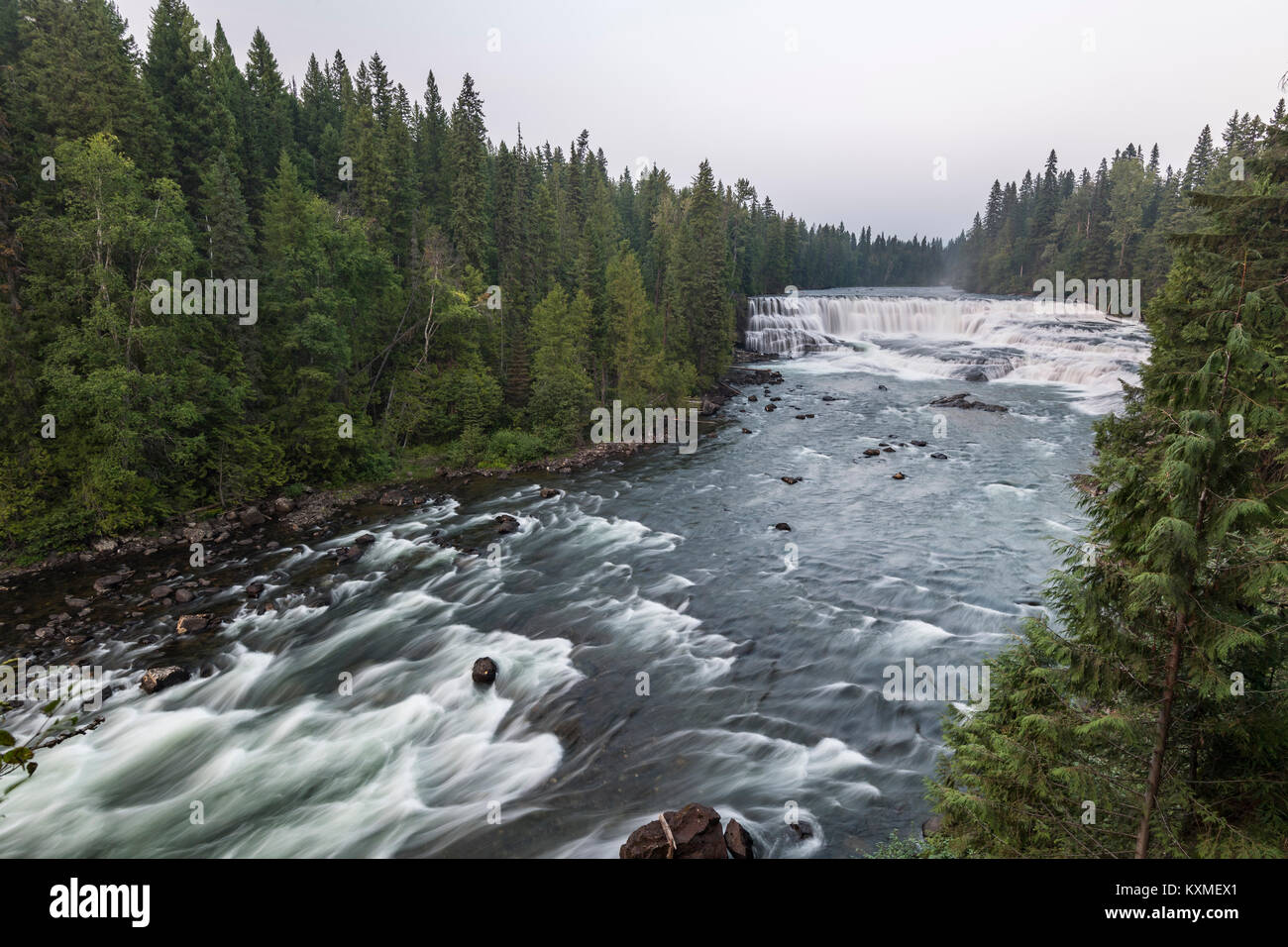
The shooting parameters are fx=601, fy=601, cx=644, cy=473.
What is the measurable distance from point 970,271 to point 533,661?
572ft

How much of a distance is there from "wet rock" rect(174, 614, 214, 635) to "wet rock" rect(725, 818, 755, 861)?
18.3 metres

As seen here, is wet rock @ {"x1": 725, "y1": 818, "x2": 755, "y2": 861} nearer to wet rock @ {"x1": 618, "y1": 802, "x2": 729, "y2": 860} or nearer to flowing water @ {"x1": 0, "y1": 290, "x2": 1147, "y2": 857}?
wet rock @ {"x1": 618, "y1": 802, "x2": 729, "y2": 860}

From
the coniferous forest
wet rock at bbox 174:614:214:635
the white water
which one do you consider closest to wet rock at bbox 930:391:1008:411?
the coniferous forest

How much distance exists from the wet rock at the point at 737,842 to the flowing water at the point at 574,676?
74 cm

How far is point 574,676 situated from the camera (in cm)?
1711

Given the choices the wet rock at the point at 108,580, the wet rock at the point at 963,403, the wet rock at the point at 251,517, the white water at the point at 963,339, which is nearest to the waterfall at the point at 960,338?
the white water at the point at 963,339

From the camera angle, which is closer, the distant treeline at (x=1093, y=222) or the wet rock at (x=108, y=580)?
the wet rock at (x=108, y=580)

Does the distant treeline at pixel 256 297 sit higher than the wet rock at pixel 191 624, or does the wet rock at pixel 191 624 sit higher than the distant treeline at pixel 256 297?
the distant treeline at pixel 256 297

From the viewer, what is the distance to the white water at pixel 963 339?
2354 inches

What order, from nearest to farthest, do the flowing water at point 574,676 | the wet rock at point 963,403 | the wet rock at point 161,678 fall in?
the flowing water at point 574,676 < the wet rock at point 161,678 < the wet rock at point 963,403

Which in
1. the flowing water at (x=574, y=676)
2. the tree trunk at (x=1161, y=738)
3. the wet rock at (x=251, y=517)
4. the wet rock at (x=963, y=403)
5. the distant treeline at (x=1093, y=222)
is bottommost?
the flowing water at (x=574, y=676)

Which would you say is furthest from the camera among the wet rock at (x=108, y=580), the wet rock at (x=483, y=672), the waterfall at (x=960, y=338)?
the waterfall at (x=960, y=338)

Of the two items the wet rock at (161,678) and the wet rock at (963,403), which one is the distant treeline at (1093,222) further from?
the wet rock at (161,678)
